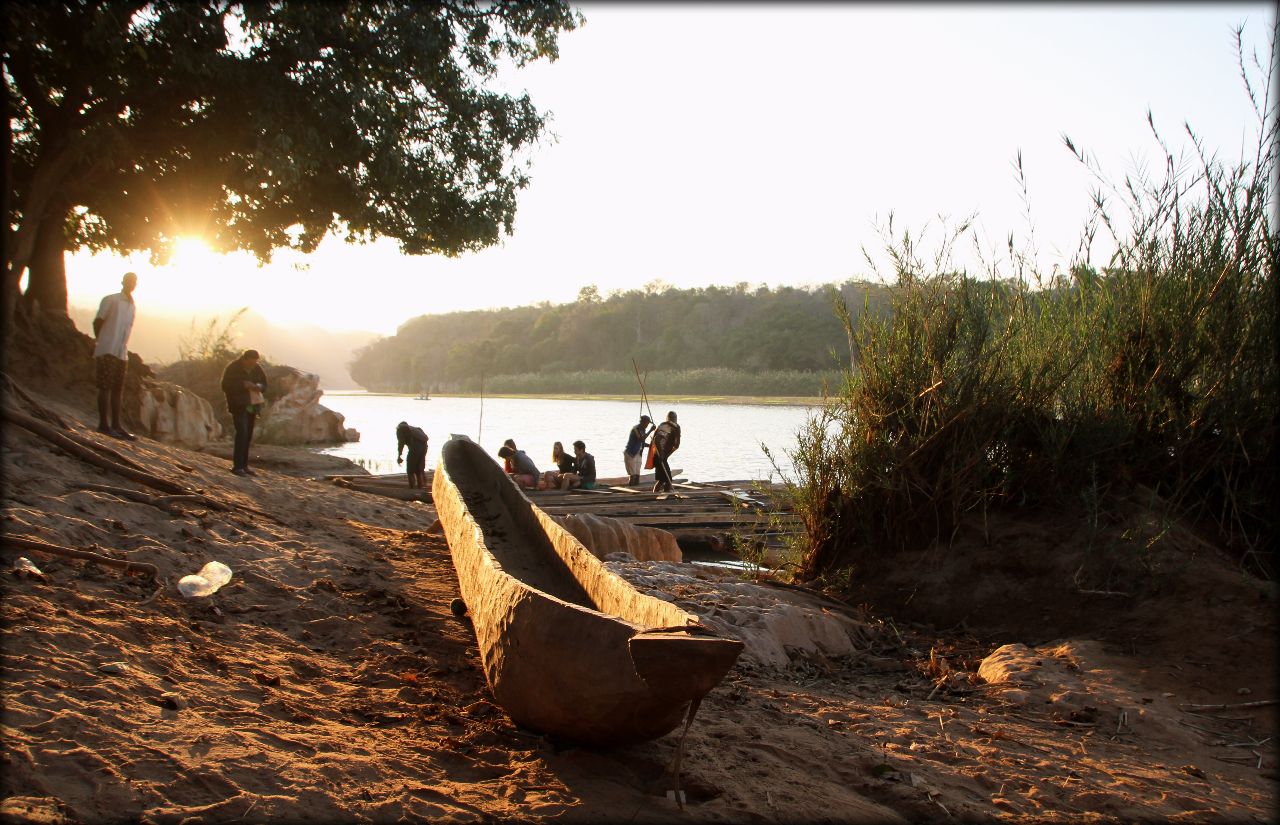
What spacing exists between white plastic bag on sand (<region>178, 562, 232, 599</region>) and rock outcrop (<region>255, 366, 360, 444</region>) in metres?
16.1

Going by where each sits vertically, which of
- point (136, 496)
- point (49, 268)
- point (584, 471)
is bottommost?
point (584, 471)

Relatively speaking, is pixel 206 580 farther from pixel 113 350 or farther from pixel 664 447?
pixel 664 447

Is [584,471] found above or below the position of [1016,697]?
above

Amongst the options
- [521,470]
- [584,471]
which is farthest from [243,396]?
[584,471]

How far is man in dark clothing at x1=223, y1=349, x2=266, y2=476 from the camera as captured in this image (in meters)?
8.52

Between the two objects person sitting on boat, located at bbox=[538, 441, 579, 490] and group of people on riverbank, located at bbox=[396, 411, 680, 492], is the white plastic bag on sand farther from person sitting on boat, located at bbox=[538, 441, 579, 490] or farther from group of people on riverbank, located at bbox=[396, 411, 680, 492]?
person sitting on boat, located at bbox=[538, 441, 579, 490]

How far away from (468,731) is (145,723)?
1109 mm

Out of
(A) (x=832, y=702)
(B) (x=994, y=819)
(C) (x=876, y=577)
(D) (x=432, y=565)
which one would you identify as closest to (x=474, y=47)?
(D) (x=432, y=565)

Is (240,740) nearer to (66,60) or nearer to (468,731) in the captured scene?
(468,731)

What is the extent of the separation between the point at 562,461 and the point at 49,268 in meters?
7.70

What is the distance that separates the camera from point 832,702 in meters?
4.02

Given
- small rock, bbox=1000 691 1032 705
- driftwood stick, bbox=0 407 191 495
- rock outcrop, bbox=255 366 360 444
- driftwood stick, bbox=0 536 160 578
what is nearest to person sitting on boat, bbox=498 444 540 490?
driftwood stick, bbox=0 407 191 495

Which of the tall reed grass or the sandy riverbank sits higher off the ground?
the tall reed grass

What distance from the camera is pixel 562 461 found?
573 inches
